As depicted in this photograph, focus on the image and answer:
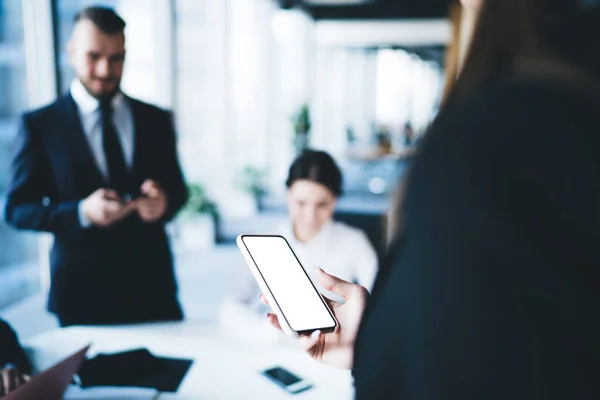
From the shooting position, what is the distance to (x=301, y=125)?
8383mm

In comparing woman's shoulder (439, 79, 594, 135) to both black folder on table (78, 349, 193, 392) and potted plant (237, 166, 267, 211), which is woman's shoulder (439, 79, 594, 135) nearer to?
black folder on table (78, 349, 193, 392)

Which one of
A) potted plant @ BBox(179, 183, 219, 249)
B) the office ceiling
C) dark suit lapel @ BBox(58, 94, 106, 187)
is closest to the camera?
dark suit lapel @ BBox(58, 94, 106, 187)

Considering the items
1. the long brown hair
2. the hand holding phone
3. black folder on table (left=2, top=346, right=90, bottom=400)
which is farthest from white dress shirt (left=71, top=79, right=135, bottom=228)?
the long brown hair

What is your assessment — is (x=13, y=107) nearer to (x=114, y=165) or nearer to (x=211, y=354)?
(x=114, y=165)

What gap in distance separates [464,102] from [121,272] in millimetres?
1725

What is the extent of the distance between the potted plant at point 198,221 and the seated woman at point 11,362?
4.18 meters

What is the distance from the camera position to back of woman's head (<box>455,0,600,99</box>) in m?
0.40

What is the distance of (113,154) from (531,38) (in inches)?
71.4

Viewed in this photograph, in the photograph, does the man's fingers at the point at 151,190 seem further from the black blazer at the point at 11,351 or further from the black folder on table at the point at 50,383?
the black folder on table at the point at 50,383

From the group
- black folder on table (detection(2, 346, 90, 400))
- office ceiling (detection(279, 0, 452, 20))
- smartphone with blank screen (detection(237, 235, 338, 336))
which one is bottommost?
black folder on table (detection(2, 346, 90, 400))

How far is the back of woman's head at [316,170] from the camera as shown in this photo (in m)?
2.25

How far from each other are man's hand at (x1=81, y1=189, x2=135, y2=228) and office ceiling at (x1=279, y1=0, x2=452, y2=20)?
927 centimetres

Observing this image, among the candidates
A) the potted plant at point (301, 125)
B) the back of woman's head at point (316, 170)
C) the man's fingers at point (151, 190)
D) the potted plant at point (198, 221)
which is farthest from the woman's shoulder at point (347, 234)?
the potted plant at point (301, 125)

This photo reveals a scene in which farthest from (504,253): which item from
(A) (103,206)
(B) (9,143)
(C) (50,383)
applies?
(B) (9,143)
